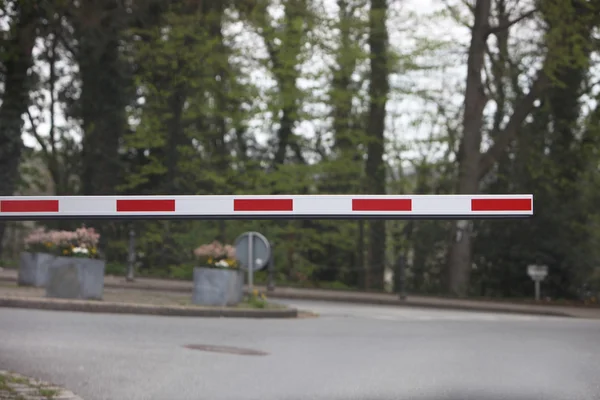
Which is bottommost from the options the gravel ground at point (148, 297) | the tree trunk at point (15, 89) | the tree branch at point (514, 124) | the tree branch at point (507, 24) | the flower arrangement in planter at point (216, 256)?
the gravel ground at point (148, 297)

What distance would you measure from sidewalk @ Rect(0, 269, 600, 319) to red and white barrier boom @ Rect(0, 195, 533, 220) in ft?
30.8

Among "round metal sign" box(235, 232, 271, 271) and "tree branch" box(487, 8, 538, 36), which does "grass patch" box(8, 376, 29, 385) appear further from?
"tree branch" box(487, 8, 538, 36)

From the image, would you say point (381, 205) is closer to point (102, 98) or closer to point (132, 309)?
point (102, 98)

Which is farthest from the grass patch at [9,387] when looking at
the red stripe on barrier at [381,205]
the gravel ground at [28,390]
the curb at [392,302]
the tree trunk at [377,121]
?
the tree trunk at [377,121]

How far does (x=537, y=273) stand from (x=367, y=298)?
3680 mm

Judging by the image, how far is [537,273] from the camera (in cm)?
2552

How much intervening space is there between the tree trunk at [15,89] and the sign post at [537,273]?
34.6ft

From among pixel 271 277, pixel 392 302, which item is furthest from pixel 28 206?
pixel 271 277

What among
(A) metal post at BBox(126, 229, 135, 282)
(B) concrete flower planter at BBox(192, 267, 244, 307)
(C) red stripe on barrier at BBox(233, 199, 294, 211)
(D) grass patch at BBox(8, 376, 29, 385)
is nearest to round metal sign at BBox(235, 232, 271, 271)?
(B) concrete flower planter at BBox(192, 267, 244, 307)

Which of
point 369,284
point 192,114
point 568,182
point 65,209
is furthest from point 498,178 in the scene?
point 65,209

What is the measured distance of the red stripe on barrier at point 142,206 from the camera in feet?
26.0

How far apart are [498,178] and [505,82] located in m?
3.00

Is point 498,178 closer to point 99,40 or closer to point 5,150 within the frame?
point 5,150

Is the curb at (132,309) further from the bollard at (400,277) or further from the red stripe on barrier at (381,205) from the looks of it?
the bollard at (400,277)
